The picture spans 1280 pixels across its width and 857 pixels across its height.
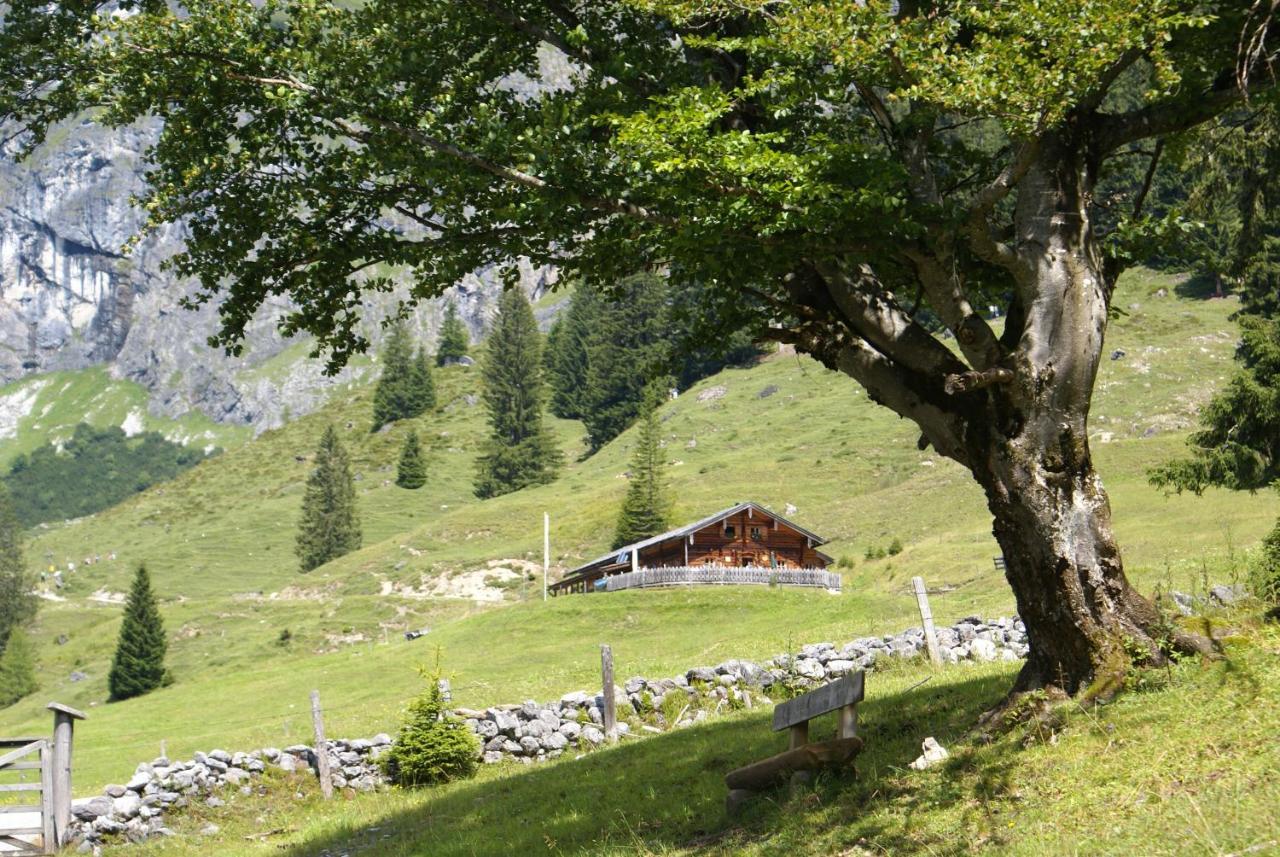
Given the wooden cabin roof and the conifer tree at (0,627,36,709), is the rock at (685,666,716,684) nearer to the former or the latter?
the wooden cabin roof

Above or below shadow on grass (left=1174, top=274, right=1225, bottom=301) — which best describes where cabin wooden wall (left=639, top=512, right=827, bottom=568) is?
below

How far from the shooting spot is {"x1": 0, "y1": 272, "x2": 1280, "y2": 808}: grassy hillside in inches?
1421

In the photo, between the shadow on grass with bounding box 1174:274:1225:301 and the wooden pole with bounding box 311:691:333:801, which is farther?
the shadow on grass with bounding box 1174:274:1225:301

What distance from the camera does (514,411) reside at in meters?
133

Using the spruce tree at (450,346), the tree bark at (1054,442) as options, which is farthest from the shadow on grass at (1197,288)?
the spruce tree at (450,346)

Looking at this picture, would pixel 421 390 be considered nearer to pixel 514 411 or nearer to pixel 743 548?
pixel 514 411

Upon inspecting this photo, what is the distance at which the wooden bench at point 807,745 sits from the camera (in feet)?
34.7

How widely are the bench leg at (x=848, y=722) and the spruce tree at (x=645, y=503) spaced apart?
6203 centimetres

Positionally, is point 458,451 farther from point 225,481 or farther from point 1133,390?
point 1133,390

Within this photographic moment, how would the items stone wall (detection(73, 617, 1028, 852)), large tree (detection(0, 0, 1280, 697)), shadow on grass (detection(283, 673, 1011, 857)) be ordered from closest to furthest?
shadow on grass (detection(283, 673, 1011, 857)) → large tree (detection(0, 0, 1280, 697)) → stone wall (detection(73, 617, 1028, 852))

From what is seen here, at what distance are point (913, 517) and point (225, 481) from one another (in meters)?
130

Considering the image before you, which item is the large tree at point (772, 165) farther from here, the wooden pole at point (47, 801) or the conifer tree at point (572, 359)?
the conifer tree at point (572, 359)

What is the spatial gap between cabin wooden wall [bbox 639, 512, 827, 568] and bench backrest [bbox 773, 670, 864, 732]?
51.1 m

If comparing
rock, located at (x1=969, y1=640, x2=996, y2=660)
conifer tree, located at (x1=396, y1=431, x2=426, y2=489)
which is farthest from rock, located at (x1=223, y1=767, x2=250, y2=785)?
conifer tree, located at (x1=396, y1=431, x2=426, y2=489)
